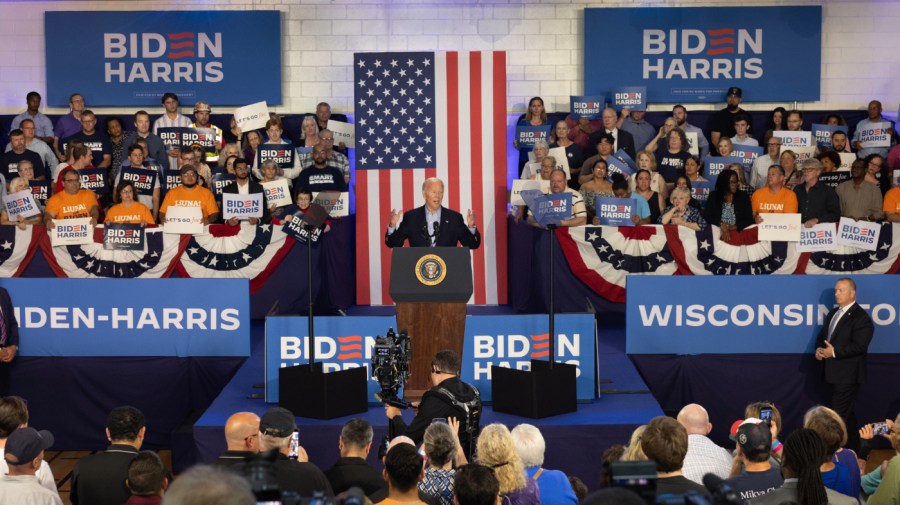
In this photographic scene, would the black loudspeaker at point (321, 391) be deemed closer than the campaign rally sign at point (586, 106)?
Yes

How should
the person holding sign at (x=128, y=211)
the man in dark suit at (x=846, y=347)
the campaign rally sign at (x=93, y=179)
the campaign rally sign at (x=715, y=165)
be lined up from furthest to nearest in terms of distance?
1. the campaign rally sign at (x=715, y=165)
2. the campaign rally sign at (x=93, y=179)
3. the person holding sign at (x=128, y=211)
4. the man in dark suit at (x=846, y=347)

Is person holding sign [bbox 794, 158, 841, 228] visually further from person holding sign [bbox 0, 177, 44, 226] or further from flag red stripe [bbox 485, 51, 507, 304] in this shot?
person holding sign [bbox 0, 177, 44, 226]

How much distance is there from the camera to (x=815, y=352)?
32.7 ft

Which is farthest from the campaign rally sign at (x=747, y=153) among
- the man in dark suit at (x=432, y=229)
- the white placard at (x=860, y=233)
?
the man in dark suit at (x=432, y=229)

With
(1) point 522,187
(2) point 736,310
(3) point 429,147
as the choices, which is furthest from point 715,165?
(2) point 736,310

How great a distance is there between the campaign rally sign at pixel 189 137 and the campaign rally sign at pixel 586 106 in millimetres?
4993

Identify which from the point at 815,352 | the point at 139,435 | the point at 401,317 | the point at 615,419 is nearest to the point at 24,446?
the point at 139,435

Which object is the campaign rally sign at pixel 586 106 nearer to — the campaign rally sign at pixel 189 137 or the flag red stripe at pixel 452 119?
the flag red stripe at pixel 452 119

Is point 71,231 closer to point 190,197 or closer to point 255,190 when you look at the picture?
point 190,197

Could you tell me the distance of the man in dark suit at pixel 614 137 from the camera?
14766 mm

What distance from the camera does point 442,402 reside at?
6.92 meters

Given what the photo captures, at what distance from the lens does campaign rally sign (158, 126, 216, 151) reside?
48.0 ft

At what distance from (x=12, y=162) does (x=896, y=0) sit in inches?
507

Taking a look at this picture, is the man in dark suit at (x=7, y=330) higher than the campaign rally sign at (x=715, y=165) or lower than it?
lower
